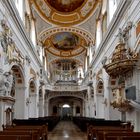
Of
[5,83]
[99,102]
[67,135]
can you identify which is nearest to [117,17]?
[5,83]

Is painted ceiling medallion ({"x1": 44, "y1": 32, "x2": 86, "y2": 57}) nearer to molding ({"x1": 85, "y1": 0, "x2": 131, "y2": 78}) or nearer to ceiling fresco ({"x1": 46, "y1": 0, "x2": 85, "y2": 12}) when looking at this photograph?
ceiling fresco ({"x1": 46, "y1": 0, "x2": 85, "y2": 12})

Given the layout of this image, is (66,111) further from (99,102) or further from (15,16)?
(15,16)

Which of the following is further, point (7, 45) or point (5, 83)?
point (7, 45)

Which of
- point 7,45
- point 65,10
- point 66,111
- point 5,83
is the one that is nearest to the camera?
point 5,83

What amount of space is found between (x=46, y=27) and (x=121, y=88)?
12.7 metres

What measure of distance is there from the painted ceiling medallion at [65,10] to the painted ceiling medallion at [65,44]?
5153 mm

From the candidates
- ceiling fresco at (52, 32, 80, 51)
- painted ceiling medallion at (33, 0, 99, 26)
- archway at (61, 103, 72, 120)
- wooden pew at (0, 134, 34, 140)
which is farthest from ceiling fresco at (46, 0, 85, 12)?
archway at (61, 103, 72, 120)

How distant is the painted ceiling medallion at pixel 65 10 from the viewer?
66.8ft

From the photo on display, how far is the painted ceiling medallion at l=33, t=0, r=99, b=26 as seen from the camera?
20375 mm

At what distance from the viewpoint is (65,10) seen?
21.3 m

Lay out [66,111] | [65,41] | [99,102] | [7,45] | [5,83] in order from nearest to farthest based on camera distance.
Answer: [5,83] → [7,45] → [99,102] → [65,41] → [66,111]

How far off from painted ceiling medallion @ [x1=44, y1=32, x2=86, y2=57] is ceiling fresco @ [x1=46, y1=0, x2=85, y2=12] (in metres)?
6.25

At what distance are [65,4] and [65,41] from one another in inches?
353

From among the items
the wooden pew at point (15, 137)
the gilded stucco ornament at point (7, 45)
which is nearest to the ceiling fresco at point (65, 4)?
the gilded stucco ornament at point (7, 45)
